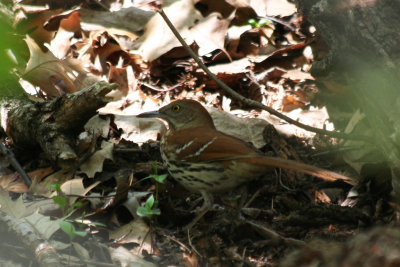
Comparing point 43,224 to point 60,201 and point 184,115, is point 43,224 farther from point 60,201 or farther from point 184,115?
point 184,115

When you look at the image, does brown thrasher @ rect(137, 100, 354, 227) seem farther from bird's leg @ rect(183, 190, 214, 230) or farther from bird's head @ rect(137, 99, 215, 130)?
bird's head @ rect(137, 99, 215, 130)

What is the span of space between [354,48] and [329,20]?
0.24 meters

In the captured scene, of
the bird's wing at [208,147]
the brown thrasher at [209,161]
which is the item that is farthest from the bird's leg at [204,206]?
the bird's wing at [208,147]

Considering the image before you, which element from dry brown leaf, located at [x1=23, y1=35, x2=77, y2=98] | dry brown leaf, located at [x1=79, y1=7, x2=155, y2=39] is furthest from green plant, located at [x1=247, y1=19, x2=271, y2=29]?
dry brown leaf, located at [x1=23, y1=35, x2=77, y2=98]

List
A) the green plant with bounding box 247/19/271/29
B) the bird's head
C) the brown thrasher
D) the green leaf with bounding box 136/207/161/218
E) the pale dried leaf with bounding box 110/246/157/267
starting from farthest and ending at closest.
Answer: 1. the green plant with bounding box 247/19/271/29
2. the bird's head
3. the brown thrasher
4. the green leaf with bounding box 136/207/161/218
5. the pale dried leaf with bounding box 110/246/157/267

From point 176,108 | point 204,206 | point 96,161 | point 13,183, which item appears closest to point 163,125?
point 176,108

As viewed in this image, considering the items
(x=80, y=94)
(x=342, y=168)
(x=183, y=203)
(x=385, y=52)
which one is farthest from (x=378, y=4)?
(x=80, y=94)

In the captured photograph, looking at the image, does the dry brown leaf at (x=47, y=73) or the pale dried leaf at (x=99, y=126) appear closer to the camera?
the pale dried leaf at (x=99, y=126)

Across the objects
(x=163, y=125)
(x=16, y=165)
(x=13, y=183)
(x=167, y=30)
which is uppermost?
(x=167, y=30)

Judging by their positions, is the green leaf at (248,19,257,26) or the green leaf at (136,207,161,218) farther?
the green leaf at (248,19,257,26)

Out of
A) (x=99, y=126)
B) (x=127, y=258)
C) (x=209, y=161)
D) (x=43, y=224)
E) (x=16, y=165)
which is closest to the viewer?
(x=127, y=258)

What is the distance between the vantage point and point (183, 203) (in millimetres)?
3727

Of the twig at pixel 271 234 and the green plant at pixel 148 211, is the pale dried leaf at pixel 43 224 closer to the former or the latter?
the green plant at pixel 148 211

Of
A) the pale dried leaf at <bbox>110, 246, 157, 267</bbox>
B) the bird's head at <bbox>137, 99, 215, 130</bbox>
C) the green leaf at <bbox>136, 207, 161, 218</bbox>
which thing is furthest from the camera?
the bird's head at <bbox>137, 99, 215, 130</bbox>
